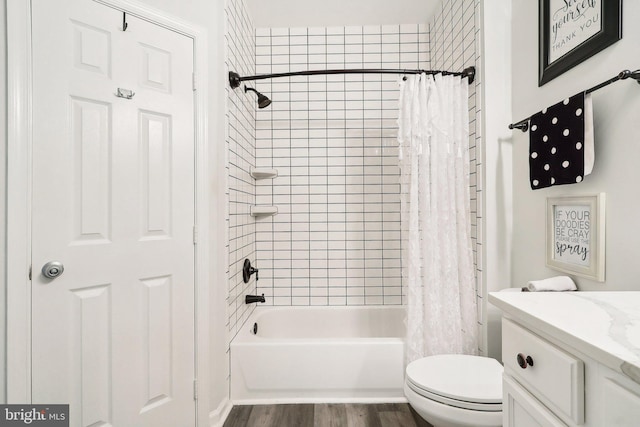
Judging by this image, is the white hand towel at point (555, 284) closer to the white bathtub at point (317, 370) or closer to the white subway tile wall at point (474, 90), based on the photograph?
the white subway tile wall at point (474, 90)

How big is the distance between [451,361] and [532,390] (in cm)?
80

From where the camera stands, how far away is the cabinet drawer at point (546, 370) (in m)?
0.59

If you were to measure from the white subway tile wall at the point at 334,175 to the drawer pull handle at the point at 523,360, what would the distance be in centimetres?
179

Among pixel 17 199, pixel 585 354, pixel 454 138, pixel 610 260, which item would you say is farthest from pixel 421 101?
pixel 17 199

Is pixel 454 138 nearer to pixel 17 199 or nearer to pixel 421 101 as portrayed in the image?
pixel 421 101

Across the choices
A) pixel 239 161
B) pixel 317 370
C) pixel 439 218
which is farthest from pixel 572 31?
pixel 317 370

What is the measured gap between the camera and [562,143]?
3.89 ft

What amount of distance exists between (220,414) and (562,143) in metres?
2.03

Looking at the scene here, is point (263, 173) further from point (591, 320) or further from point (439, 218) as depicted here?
point (591, 320)

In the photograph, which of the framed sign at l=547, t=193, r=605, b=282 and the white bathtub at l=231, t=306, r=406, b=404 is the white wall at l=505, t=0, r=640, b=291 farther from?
the white bathtub at l=231, t=306, r=406, b=404

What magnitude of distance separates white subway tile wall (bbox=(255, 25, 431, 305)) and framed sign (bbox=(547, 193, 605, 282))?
4.17 feet

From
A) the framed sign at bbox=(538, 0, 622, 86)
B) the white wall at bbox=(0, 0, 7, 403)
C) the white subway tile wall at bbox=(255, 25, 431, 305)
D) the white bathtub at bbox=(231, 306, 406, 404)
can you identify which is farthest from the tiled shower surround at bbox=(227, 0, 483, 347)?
the white wall at bbox=(0, 0, 7, 403)

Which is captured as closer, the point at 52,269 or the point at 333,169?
the point at 52,269

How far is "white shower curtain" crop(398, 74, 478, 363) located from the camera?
1.67 metres
